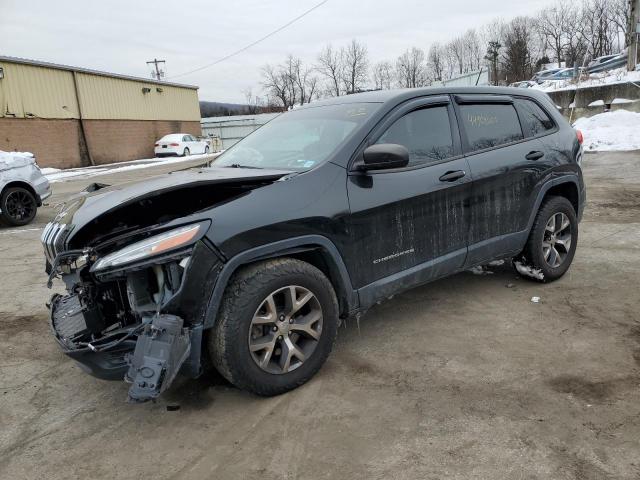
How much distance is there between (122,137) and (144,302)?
30447mm

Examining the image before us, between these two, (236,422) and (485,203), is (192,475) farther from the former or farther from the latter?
(485,203)

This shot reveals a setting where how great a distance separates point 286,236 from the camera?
9.49 ft

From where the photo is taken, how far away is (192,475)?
2379 mm

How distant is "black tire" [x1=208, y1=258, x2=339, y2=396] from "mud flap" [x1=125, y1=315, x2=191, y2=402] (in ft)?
0.80

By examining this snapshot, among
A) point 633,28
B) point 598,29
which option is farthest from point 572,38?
point 633,28

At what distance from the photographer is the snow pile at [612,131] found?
1662 centimetres

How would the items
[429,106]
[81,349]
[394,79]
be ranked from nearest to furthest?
[81,349]
[429,106]
[394,79]

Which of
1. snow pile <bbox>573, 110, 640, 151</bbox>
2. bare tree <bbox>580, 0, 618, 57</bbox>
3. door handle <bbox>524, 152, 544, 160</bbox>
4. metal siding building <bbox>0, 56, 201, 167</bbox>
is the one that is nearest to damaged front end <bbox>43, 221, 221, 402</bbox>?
door handle <bbox>524, 152, 544, 160</bbox>

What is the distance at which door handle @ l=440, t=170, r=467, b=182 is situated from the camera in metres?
3.69

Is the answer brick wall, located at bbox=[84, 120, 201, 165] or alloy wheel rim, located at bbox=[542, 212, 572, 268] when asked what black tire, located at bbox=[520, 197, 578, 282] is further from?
brick wall, located at bbox=[84, 120, 201, 165]

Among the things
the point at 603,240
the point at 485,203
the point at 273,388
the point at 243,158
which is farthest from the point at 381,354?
the point at 603,240

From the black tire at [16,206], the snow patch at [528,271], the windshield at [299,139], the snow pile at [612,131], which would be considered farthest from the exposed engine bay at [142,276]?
the snow pile at [612,131]

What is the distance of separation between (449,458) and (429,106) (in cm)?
252

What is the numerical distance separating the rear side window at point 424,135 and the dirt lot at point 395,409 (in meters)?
1.33
